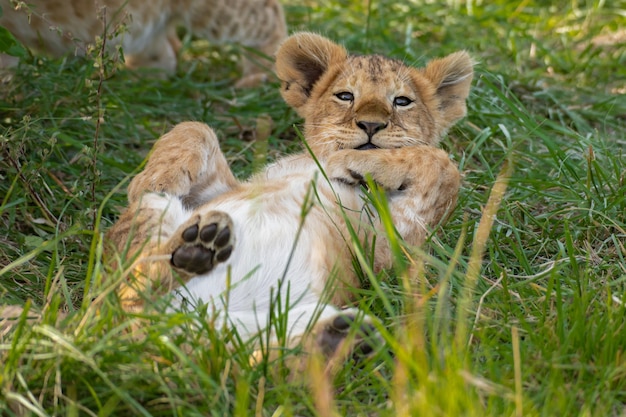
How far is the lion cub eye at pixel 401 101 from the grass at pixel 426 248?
19.2 inches

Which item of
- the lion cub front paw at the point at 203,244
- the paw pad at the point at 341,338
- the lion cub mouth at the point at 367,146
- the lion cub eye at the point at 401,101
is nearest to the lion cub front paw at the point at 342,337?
the paw pad at the point at 341,338

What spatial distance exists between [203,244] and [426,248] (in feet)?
3.04

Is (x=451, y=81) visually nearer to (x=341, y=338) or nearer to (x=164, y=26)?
(x=341, y=338)

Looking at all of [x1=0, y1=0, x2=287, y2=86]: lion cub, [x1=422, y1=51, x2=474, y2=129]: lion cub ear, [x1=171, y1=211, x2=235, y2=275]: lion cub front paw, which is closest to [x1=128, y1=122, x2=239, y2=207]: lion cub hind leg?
[x1=171, y1=211, x2=235, y2=275]: lion cub front paw

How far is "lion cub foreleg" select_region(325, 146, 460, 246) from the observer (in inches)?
144

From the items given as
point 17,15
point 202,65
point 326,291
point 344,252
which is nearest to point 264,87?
point 202,65

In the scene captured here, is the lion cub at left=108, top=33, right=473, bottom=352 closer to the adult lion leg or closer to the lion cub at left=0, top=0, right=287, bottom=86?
the adult lion leg

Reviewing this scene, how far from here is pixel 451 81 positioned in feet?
14.8

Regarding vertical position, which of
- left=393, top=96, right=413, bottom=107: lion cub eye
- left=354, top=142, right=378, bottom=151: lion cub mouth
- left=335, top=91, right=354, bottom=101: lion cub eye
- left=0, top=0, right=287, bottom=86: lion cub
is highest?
left=335, top=91, right=354, bottom=101: lion cub eye

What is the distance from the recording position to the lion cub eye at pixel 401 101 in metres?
4.15

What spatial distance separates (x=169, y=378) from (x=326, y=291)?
24.8 inches

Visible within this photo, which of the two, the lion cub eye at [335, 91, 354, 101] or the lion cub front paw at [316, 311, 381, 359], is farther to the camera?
the lion cub eye at [335, 91, 354, 101]

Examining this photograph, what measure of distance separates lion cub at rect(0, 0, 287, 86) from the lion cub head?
1505mm

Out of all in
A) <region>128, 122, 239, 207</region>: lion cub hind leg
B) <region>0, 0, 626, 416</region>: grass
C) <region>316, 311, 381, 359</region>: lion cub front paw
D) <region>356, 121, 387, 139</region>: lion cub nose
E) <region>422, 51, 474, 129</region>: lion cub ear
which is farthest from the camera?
<region>422, 51, 474, 129</region>: lion cub ear
